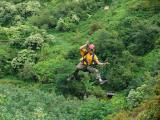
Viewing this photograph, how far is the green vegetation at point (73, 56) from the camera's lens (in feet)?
96.5

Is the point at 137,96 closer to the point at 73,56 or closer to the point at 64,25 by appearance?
the point at 73,56

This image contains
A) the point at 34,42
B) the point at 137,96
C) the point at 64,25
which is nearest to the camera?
the point at 137,96

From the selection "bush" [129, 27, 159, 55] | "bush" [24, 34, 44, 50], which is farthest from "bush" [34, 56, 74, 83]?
"bush" [129, 27, 159, 55]

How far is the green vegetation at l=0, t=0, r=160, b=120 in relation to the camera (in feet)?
96.5

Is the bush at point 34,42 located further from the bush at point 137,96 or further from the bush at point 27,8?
the bush at point 137,96

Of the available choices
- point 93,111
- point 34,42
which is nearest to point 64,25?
point 34,42

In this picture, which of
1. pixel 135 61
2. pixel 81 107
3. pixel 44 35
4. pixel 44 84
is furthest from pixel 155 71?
pixel 44 35

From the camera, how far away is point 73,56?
121 ft

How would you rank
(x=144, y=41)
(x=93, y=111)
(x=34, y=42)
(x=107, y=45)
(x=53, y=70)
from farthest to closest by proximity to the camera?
(x=34, y=42)
(x=144, y=41)
(x=107, y=45)
(x=53, y=70)
(x=93, y=111)

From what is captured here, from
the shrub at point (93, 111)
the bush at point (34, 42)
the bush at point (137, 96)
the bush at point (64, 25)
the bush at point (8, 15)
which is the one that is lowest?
the shrub at point (93, 111)

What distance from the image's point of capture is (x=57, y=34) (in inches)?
1673

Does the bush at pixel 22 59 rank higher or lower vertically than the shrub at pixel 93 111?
higher

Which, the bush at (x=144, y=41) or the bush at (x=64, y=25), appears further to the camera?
the bush at (x=64, y=25)

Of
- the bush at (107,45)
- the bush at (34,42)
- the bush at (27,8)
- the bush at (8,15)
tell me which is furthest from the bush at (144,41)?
the bush at (8,15)
